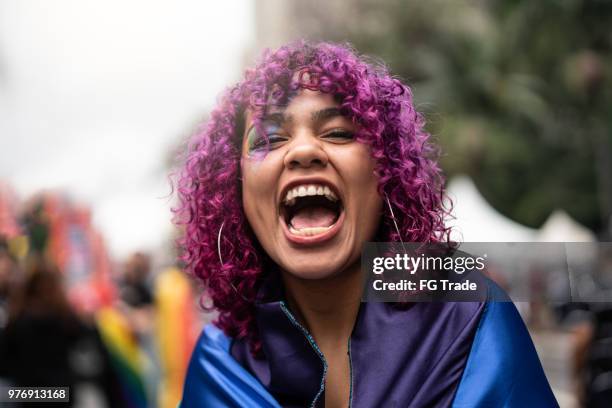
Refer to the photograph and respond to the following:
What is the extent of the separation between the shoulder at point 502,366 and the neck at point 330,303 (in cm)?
30

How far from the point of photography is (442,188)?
6.76ft

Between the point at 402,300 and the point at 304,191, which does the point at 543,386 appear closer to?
the point at 402,300

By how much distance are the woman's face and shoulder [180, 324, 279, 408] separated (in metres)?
0.28

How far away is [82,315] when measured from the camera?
5.99 m

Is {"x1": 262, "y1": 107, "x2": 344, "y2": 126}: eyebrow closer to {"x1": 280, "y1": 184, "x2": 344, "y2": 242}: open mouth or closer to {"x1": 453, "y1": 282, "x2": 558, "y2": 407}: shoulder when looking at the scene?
{"x1": 280, "y1": 184, "x2": 344, "y2": 242}: open mouth

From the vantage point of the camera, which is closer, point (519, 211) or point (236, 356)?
point (236, 356)

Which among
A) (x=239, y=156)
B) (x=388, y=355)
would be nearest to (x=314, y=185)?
(x=239, y=156)

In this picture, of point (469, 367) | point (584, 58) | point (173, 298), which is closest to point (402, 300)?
point (469, 367)

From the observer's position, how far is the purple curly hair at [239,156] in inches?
76.3

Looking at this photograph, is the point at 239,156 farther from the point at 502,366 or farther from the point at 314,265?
the point at 502,366

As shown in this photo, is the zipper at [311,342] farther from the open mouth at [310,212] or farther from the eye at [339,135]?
the eye at [339,135]

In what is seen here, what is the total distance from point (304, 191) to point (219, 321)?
49 cm

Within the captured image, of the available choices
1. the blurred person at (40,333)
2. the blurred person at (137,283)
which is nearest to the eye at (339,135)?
the blurred person at (40,333)

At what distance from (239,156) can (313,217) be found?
0.85ft
